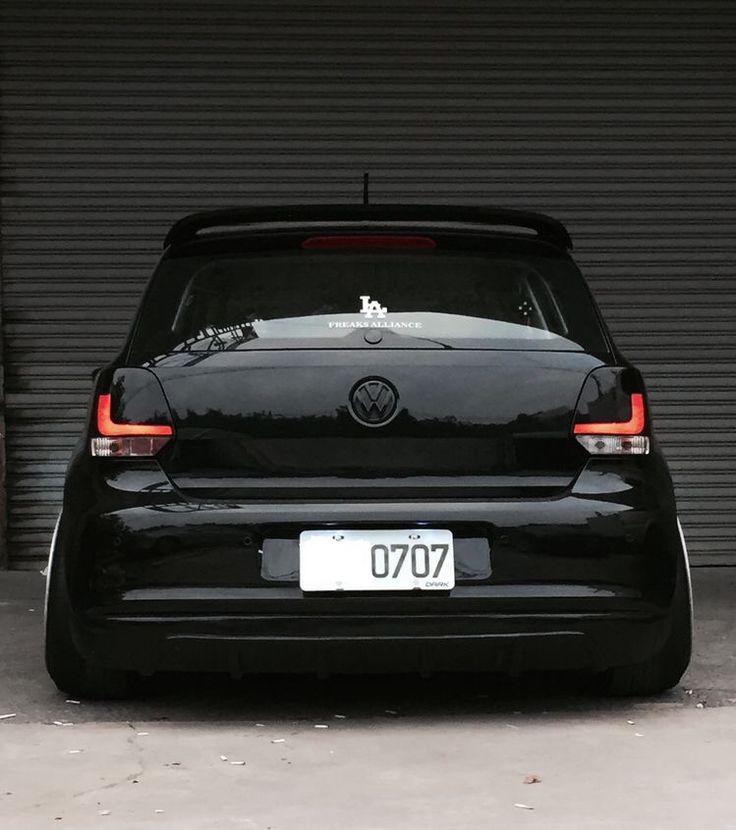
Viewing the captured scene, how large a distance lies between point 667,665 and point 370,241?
62.4 inches

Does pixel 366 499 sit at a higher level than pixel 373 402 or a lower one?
lower

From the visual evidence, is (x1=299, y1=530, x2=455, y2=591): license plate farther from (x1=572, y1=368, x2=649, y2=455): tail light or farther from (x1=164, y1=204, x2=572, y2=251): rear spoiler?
(x1=164, y1=204, x2=572, y2=251): rear spoiler

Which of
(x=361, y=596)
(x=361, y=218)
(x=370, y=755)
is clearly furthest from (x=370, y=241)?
(x=370, y=755)

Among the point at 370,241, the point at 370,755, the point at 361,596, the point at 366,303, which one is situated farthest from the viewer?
the point at 370,241

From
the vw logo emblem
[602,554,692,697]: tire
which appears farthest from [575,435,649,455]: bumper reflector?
the vw logo emblem

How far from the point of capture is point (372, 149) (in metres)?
9.20

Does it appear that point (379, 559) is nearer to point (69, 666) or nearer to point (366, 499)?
point (366, 499)

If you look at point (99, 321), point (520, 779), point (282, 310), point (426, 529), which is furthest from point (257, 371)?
point (99, 321)

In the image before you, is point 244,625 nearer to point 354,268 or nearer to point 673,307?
point 354,268

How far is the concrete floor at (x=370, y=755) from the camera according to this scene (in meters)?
4.13

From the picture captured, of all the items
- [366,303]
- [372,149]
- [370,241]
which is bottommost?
[366,303]

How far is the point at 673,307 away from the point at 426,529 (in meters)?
4.69

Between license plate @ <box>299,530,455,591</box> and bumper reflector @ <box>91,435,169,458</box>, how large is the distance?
0.49 m

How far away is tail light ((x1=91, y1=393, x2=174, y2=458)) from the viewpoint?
4.95m
